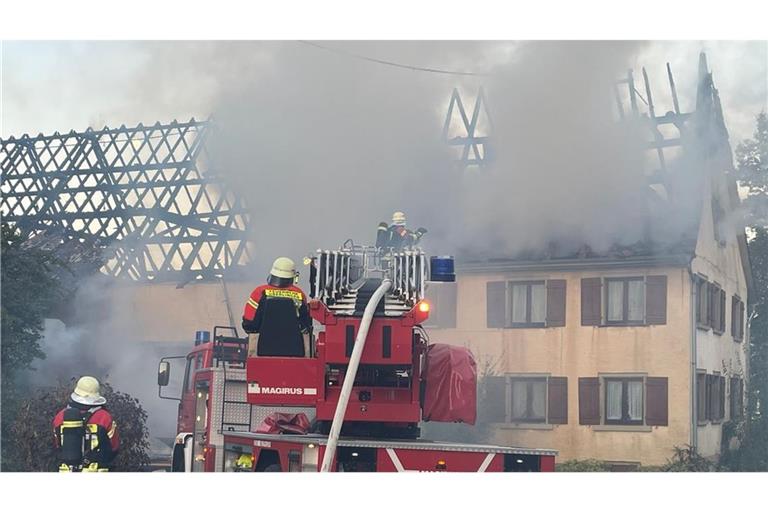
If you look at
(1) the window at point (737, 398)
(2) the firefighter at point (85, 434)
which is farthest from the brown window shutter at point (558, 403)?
(2) the firefighter at point (85, 434)

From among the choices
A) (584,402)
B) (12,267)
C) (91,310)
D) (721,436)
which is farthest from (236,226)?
(721,436)

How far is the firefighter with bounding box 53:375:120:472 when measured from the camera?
1084cm

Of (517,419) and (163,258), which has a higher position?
(163,258)

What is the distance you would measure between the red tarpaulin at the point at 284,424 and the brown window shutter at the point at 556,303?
1114 centimetres

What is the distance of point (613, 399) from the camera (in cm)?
2348

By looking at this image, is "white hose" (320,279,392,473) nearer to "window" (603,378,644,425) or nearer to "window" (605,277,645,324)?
"window" (603,378,644,425)

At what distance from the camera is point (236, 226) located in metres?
28.5

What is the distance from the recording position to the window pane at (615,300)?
Result: 2381 centimetres

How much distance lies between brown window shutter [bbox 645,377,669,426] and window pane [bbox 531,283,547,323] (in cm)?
266

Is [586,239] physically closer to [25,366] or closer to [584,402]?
[584,402]

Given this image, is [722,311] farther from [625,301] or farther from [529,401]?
[529,401]

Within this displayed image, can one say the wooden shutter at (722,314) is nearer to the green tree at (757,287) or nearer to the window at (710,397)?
the window at (710,397)

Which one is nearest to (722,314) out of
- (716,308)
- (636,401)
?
(716,308)

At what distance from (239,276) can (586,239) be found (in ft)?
26.0
